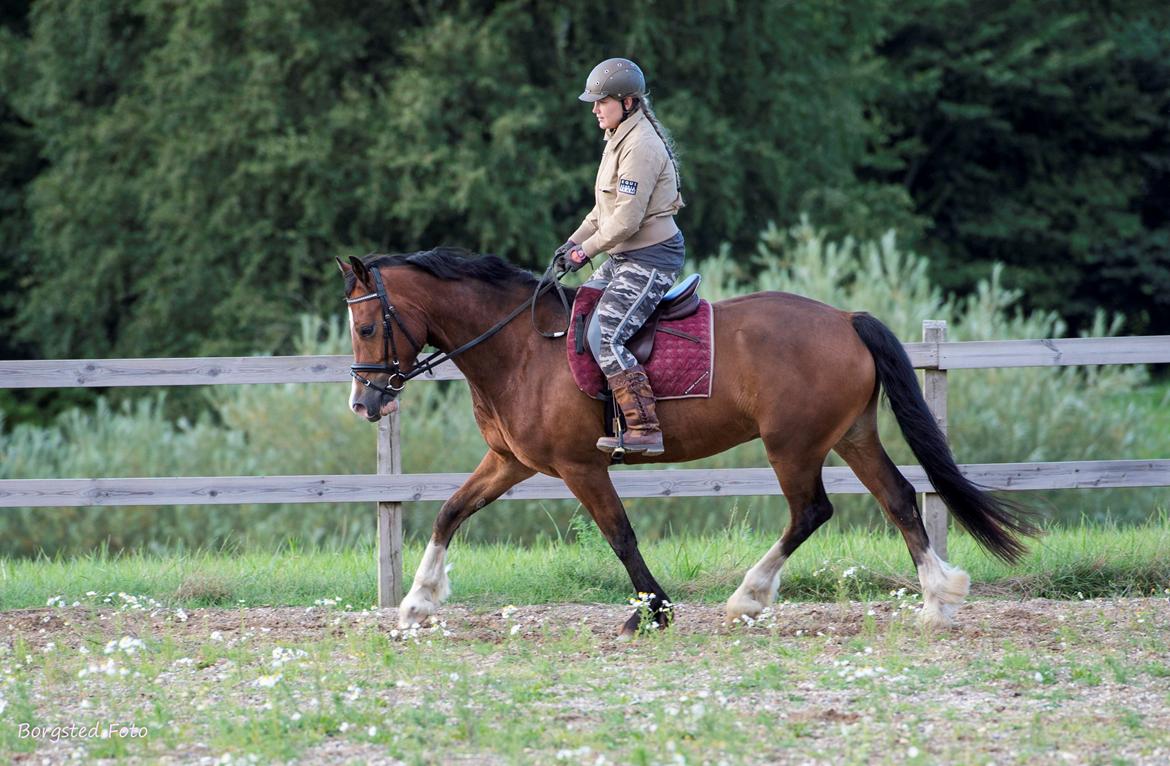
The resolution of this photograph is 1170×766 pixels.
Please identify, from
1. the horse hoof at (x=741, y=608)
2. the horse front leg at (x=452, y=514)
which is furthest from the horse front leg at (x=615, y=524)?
the horse front leg at (x=452, y=514)

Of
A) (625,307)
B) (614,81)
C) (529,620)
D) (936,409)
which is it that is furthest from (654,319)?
(936,409)

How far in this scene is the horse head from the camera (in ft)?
22.8

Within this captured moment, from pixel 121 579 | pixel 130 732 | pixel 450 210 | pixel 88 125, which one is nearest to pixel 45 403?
pixel 88 125

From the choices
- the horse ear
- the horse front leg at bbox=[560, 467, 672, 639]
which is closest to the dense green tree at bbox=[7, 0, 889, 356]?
the horse ear

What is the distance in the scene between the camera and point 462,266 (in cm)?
740

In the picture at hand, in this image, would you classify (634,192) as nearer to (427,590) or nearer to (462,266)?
(462,266)

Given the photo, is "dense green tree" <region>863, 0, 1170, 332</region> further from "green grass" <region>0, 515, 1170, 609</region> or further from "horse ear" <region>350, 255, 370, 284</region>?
"horse ear" <region>350, 255, 370, 284</region>

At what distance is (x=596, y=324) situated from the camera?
6.95 m

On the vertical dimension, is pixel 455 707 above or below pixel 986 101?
below

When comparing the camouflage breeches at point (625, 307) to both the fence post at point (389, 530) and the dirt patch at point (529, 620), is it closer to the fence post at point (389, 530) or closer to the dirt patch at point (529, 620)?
the dirt patch at point (529, 620)

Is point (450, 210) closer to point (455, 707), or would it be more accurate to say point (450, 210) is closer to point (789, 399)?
point (789, 399)

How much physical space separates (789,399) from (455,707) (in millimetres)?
2508

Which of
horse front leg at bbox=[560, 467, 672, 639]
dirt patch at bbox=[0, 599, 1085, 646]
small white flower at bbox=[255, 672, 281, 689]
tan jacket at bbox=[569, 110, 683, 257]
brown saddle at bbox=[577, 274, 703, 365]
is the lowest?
dirt patch at bbox=[0, 599, 1085, 646]

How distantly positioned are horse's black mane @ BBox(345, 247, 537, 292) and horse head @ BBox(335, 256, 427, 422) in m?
0.16
